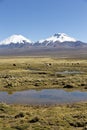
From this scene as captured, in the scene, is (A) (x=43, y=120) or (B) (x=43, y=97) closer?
(A) (x=43, y=120)

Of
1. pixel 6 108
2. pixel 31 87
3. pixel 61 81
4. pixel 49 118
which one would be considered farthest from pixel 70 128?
pixel 61 81

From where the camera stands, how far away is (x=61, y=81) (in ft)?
156

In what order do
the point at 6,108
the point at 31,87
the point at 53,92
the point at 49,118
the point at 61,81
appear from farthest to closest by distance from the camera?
the point at 61,81, the point at 31,87, the point at 53,92, the point at 6,108, the point at 49,118

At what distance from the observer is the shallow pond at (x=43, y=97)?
33.3 metres

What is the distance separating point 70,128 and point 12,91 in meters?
20.9

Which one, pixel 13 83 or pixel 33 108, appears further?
pixel 13 83

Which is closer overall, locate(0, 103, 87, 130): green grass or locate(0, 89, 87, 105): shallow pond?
locate(0, 103, 87, 130): green grass

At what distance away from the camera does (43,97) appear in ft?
118

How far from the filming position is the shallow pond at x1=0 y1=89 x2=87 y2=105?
3331 cm

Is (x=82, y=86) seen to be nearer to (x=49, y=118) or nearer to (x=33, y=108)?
(x=33, y=108)

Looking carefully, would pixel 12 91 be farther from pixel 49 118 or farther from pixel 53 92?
pixel 49 118

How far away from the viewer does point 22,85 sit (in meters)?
44.5

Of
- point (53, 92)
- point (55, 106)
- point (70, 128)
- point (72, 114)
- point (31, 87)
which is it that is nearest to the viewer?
point (70, 128)

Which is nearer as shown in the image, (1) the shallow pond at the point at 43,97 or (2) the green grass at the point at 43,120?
(2) the green grass at the point at 43,120
